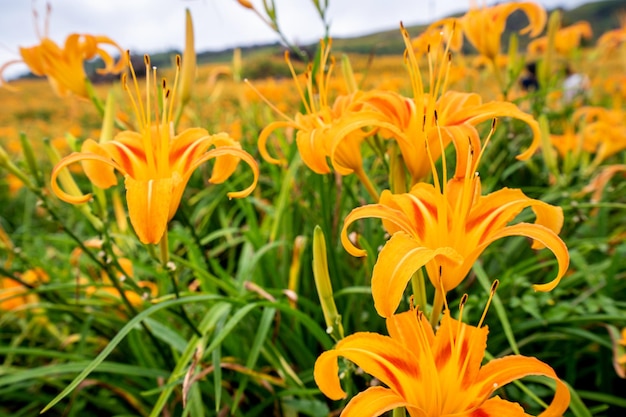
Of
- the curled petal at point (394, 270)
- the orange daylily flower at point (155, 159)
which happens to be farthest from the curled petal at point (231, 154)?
the curled petal at point (394, 270)

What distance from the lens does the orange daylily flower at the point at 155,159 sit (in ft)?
2.49

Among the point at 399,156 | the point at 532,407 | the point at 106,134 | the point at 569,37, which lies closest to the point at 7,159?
the point at 106,134

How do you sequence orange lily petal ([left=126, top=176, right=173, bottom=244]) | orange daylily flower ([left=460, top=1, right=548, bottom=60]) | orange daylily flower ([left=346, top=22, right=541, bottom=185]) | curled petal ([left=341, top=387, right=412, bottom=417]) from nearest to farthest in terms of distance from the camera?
curled petal ([left=341, top=387, right=412, bottom=417]) < orange lily petal ([left=126, top=176, right=173, bottom=244]) < orange daylily flower ([left=346, top=22, right=541, bottom=185]) < orange daylily flower ([left=460, top=1, right=548, bottom=60])

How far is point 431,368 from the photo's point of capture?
66 centimetres

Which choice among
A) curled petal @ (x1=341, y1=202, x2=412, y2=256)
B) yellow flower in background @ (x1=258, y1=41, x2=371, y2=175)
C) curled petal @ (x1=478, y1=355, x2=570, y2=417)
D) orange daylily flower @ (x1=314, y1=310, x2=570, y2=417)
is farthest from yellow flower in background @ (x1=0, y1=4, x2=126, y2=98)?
curled petal @ (x1=478, y1=355, x2=570, y2=417)

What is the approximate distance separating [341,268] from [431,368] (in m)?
0.79

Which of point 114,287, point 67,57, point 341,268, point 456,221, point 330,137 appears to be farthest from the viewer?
point 341,268

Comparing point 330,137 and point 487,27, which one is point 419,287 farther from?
point 487,27

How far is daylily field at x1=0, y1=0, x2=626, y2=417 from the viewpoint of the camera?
26.8 inches

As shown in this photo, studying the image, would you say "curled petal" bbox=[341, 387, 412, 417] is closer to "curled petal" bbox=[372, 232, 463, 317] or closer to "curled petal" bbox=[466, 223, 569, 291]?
"curled petal" bbox=[372, 232, 463, 317]

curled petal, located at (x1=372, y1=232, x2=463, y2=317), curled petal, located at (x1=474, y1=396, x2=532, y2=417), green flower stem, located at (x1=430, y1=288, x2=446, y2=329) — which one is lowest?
curled petal, located at (x1=474, y1=396, x2=532, y2=417)

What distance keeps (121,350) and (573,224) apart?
1433 millimetres

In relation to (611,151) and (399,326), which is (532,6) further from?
(399,326)

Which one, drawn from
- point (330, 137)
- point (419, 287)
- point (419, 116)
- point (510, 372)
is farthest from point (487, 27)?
point (510, 372)
